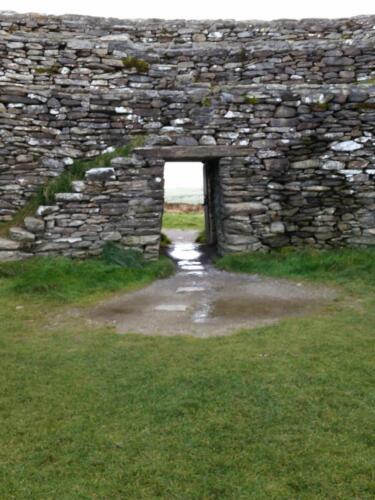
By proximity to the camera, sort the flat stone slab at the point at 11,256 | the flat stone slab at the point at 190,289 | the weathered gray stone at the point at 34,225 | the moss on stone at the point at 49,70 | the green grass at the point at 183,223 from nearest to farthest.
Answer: the flat stone slab at the point at 190,289 → the flat stone slab at the point at 11,256 → the weathered gray stone at the point at 34,225 → the moss on stone at the point at 49,70 → the green grass at the point at 183,223

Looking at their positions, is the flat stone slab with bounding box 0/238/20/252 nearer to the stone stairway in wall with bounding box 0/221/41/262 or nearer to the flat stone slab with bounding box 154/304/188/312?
the stone stairway in wall with bounding box 0/221/41/262

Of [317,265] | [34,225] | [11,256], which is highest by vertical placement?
[34,225]

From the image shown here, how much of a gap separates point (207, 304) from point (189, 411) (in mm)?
3708

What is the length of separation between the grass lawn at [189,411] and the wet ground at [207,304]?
439mm

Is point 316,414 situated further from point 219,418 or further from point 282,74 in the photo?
point 282,74

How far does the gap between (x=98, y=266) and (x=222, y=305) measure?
9.91ft

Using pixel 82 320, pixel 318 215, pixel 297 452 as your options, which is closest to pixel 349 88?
pixel 318 215

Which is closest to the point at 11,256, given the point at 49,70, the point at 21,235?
A: the point at 21,235

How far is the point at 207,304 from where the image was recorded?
7844 millimetres

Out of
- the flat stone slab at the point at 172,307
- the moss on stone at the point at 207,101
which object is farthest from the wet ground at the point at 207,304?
the moss on stone at the point at 207,101

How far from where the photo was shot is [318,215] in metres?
10.9

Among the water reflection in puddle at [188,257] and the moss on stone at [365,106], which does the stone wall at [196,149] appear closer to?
the moss on stone at [365,106]

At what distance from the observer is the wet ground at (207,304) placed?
262 inches

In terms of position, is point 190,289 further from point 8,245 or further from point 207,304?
point 8,245
